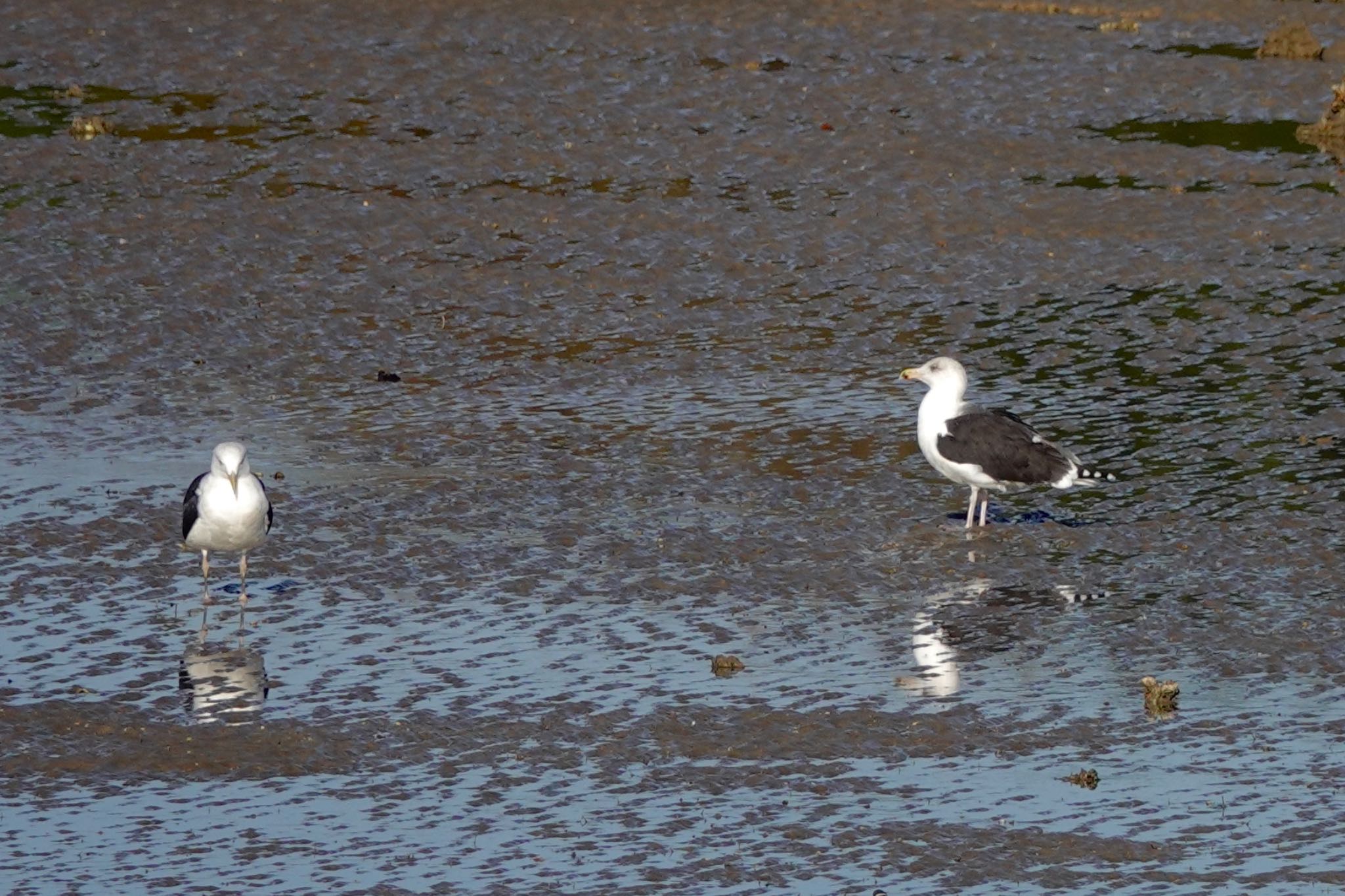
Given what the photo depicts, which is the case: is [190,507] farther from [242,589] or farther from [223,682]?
[223,682]

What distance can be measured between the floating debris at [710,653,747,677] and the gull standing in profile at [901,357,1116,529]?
306 cm

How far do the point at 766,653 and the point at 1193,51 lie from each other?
68.6 ft

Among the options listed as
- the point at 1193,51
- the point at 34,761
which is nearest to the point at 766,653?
the point at 34,761

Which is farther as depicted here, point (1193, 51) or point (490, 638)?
point (1193, 51)

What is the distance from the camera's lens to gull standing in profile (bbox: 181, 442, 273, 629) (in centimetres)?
1314

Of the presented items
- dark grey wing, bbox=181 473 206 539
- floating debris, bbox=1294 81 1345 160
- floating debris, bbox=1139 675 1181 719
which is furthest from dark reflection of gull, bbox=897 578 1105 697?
floating debris, bbox=1294 81 1345 160

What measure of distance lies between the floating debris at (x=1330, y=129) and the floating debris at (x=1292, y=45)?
12.6ft

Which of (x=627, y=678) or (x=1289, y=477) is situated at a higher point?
(x=1289, y=477)

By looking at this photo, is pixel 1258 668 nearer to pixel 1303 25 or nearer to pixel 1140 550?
pixel 1140 550

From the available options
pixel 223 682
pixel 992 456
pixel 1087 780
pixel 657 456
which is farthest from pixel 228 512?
pixel 1087 780

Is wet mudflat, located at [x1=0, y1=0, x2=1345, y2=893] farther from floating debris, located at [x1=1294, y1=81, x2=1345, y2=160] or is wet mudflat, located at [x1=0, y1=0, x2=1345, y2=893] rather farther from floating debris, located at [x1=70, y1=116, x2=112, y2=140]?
floating debris, located at [x1=1294, y1=81, x2=1345, y2=160]

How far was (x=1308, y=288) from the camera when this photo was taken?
2070 centimetres

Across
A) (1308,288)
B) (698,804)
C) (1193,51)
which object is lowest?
(698,804)

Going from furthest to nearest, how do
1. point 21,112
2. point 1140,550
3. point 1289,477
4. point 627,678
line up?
point 21,112 < point 1289,477 < point 1140,550 < point 627,678
